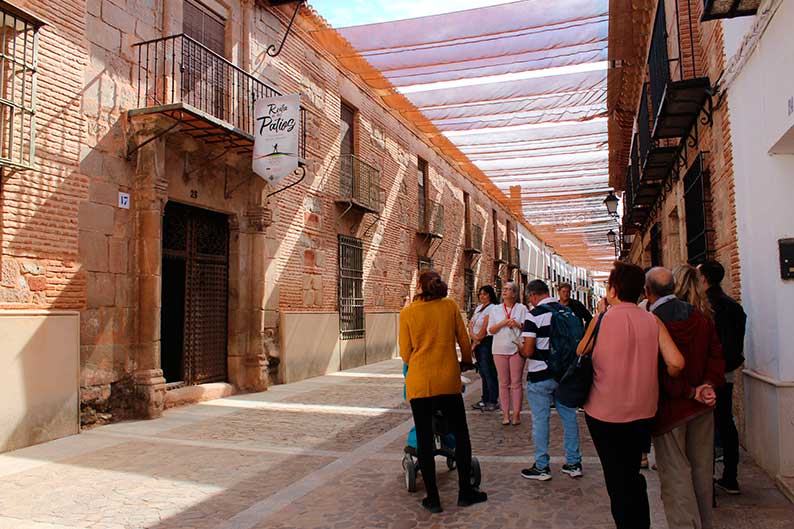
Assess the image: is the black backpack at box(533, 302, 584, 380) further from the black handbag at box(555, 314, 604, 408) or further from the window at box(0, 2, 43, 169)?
the window at box(0, 2, 43, 169)

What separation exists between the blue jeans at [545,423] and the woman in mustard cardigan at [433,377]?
691mm

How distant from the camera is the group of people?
118 inches

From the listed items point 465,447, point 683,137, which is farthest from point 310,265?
point 465,447

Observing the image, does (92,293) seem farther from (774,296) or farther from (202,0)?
(774,296)

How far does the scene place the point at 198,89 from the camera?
8.95 m

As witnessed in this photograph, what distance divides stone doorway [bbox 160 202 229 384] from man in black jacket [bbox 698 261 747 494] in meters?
7.06

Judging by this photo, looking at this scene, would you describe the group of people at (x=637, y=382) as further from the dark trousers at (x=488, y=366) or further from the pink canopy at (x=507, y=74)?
the pink canopy at (x=507, y=74)

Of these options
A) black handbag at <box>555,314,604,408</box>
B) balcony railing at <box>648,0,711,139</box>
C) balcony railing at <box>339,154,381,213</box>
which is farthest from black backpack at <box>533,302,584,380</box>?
balcony railing at <box>339,154,381,213</box>

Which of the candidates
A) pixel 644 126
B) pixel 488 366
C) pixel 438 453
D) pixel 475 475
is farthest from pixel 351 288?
pixel 475 475

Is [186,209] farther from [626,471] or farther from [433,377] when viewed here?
[626,471]

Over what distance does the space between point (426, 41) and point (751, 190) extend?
6.12 m

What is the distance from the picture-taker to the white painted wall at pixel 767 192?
406cm

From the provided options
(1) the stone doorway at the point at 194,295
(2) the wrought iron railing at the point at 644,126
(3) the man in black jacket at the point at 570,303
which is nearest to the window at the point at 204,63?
(1) the stone doorway at the point at 194,295

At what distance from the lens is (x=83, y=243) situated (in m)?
6.89
